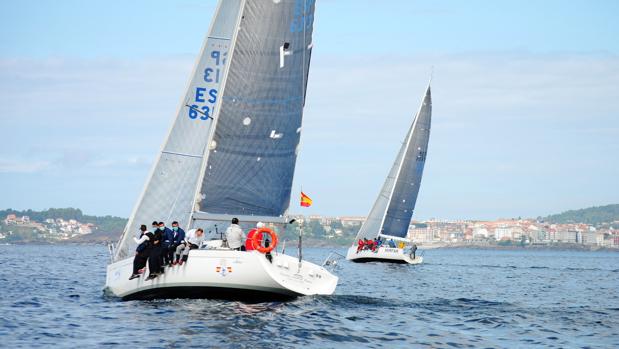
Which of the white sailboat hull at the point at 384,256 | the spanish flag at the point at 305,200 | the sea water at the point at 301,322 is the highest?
the spanish flag at the point at 305,200

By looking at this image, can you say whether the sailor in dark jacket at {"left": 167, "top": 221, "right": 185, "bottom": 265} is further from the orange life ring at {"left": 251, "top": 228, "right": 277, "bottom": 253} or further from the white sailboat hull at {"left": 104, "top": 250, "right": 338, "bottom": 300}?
the orange life ring at {"left": 251, "top": 228, "right": 277, "bottom": 253}

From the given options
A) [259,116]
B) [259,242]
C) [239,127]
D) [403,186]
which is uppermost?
[403,186]

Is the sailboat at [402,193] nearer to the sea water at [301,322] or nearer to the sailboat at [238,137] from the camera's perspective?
the sea water at [301,322]

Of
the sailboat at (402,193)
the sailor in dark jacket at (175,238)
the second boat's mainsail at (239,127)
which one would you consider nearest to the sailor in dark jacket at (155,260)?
the sailor in dark jacket at (175,238)

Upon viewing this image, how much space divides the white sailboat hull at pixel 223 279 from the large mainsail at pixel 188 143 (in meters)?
1.78

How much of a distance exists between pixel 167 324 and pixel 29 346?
3126 millimetres

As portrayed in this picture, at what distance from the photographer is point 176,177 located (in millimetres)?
25922

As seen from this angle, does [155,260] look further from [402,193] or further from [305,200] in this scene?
[402,193]

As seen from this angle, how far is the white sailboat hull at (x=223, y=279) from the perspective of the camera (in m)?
22.5

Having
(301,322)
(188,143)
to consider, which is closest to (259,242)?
(301,322)

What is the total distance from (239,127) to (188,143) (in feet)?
5.23

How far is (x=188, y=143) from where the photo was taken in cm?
2620

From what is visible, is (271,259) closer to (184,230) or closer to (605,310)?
(184,230)

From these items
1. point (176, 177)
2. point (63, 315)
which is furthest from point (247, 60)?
point (63, 315)
